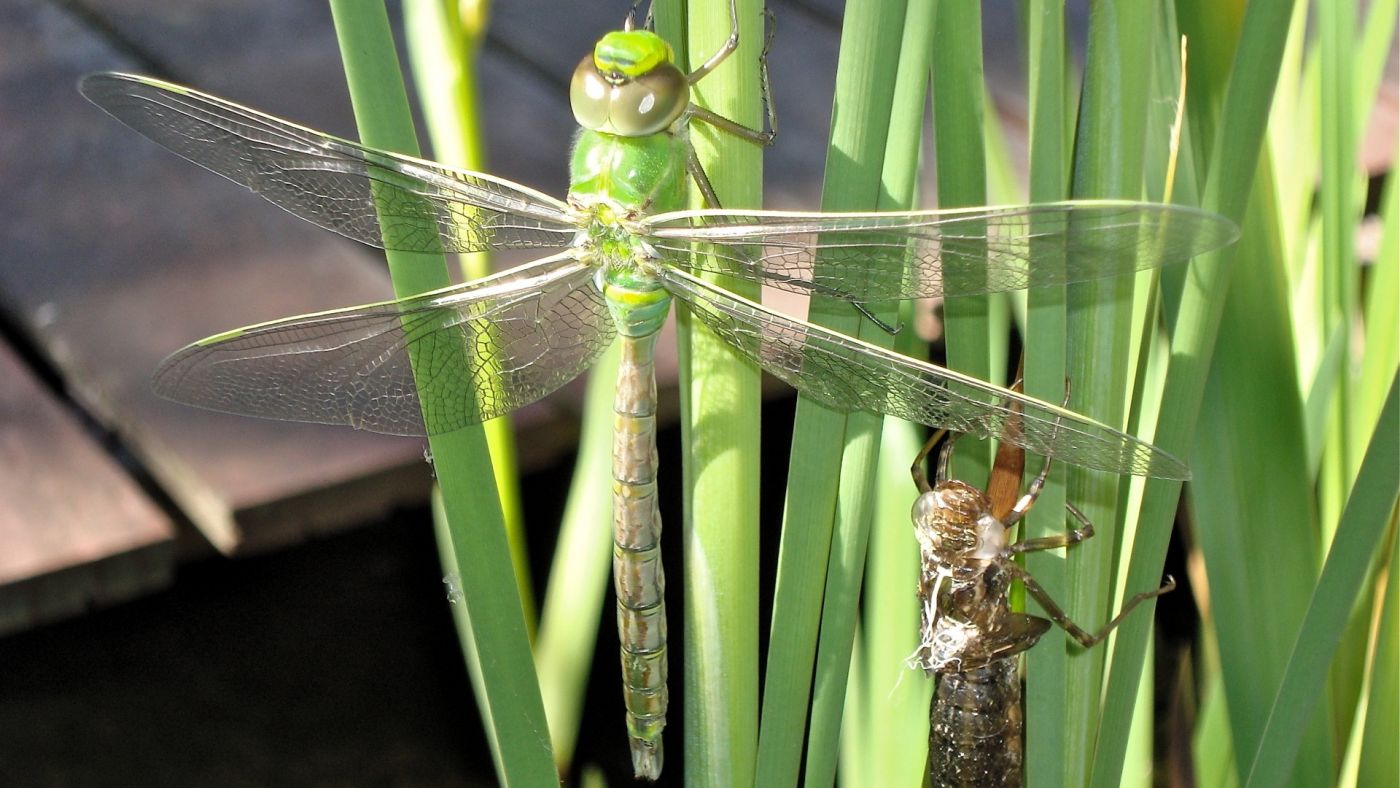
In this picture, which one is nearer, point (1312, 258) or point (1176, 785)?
point (1312, 258)

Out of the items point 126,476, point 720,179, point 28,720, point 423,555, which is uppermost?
point 720,179

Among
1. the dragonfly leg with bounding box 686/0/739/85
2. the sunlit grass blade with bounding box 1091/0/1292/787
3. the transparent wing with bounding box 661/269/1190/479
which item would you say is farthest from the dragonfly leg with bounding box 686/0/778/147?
the sunlit grass blade with bounding box 1091/0/1292/787

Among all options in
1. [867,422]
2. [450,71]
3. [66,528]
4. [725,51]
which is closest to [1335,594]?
[867,422]

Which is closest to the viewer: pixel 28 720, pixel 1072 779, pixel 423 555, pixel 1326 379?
pixel 1072 779

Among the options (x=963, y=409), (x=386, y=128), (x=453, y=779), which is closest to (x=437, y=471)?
(x=386, y=128)

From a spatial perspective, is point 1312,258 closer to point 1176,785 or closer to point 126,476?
point 1176,785

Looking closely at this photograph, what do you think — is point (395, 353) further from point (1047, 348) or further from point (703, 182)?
point (1047, 348)

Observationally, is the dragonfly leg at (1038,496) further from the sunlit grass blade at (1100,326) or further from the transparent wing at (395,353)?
the transparent wing at (395,353)

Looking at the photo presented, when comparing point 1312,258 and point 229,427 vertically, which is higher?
point 1312,258

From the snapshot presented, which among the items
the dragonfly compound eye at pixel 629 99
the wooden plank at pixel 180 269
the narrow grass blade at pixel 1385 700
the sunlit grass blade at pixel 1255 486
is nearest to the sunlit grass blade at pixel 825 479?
the dragonfly compound eye at pixel 629 99
